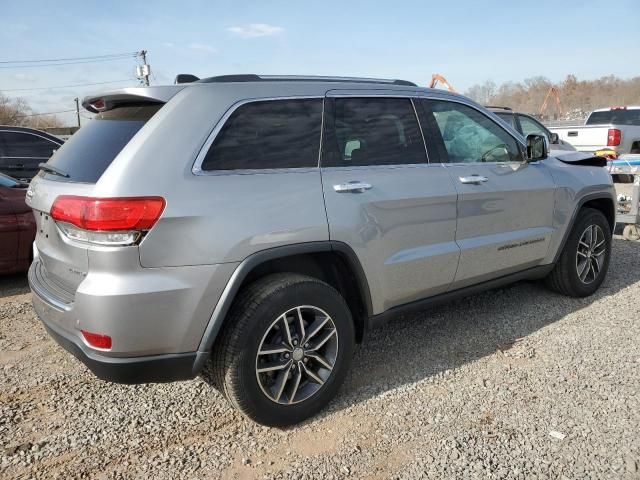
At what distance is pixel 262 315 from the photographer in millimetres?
2688

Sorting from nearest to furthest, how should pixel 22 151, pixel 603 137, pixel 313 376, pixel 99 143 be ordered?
1. pixel 99 143
2. pixel 313 376
3. pixel 22 151
4. pixel 603 137

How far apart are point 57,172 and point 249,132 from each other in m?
1.05

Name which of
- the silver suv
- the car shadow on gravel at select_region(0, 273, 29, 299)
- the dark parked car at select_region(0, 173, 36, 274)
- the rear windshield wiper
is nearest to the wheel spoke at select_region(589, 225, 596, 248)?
the silver suv

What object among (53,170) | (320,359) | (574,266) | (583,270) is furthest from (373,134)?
(583,270)

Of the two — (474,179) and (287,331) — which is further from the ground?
(474,179)

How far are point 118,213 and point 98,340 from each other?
600 millimetres

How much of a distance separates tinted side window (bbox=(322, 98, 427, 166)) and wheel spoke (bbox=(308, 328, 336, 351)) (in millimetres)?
952

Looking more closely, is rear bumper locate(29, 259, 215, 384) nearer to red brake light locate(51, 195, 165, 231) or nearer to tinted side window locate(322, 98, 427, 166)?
red brake light locate(51, 195, 165, 231)

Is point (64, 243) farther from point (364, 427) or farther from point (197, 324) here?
point (364, 427)

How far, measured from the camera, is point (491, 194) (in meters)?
3.83

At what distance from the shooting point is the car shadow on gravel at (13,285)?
17.3ft

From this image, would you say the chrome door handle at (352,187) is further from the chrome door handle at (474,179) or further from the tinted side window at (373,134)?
the chrome door handle at (474,179)

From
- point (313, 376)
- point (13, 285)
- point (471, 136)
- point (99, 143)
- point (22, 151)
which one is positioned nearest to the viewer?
point (99, 143)

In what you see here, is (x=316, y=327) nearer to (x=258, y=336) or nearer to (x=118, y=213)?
(x=258, y=336)
